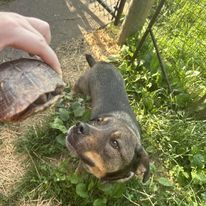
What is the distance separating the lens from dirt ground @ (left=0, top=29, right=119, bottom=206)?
150 inches

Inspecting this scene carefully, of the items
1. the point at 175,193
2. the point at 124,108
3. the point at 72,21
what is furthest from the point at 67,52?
the point at 175,193

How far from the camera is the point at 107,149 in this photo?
338cm

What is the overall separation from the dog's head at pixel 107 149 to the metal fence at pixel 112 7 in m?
2.38

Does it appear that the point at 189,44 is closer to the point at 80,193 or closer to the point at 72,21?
the point at 72,21

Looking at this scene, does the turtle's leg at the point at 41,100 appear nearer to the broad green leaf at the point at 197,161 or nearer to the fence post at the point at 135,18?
the broad green leaf at the point at 197,161

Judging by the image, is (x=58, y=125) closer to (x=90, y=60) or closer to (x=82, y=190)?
(x=82, y=190)

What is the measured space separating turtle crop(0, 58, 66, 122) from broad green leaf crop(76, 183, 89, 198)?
150 centimetres

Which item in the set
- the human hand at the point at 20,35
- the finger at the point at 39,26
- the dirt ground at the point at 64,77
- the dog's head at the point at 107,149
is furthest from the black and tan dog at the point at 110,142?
the human hand at the point at 20,35

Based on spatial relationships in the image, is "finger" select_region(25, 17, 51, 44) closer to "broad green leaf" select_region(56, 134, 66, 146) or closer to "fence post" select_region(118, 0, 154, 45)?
"broad green leaf" select_region(56, 134, 66, 146)

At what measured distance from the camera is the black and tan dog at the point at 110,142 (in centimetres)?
336

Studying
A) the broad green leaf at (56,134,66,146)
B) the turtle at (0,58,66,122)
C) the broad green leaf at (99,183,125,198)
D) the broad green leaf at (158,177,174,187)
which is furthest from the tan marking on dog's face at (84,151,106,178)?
the turtle at (0,58,66,122)

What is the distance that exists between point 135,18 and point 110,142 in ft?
A: 7.77

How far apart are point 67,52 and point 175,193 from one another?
2242 millimetres

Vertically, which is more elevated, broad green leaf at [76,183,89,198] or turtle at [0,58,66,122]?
turtle at [0,58,66,122]
